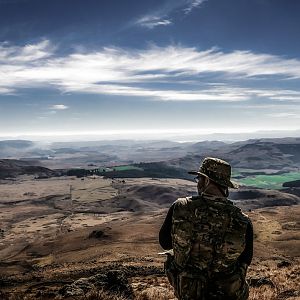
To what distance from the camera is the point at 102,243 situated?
149 ft

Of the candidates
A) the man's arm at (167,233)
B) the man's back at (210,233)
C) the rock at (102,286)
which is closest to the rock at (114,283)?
the rock at (102,286)

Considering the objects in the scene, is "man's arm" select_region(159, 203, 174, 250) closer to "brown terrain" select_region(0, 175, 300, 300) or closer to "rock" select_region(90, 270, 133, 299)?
"brown terrain" select_region(0, 175, 300, 300)

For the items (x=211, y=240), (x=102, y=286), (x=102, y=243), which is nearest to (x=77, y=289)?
(x=102, y=286)

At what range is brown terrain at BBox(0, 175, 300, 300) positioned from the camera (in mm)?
14664

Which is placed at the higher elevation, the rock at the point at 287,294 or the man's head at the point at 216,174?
the man's head at the point at 216,174

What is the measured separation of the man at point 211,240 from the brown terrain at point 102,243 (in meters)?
5.80

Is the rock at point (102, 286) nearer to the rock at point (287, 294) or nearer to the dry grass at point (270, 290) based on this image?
the dry grass at point (270, 290)

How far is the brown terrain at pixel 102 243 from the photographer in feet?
48.1

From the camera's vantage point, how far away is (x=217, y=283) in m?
6.44

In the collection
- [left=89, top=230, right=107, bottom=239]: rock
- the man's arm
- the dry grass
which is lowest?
[left=89, top=230, right=107, bottom=239]: rock

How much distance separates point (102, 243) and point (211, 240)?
40832 millimetres

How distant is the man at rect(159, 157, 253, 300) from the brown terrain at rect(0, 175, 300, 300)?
5805mm

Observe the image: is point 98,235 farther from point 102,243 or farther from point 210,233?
point 210,233

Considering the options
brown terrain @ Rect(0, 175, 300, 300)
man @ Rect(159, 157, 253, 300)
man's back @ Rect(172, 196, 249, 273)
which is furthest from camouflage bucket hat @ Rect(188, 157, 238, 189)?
brown terrain @ Rect(0, 175, 300, 300)
